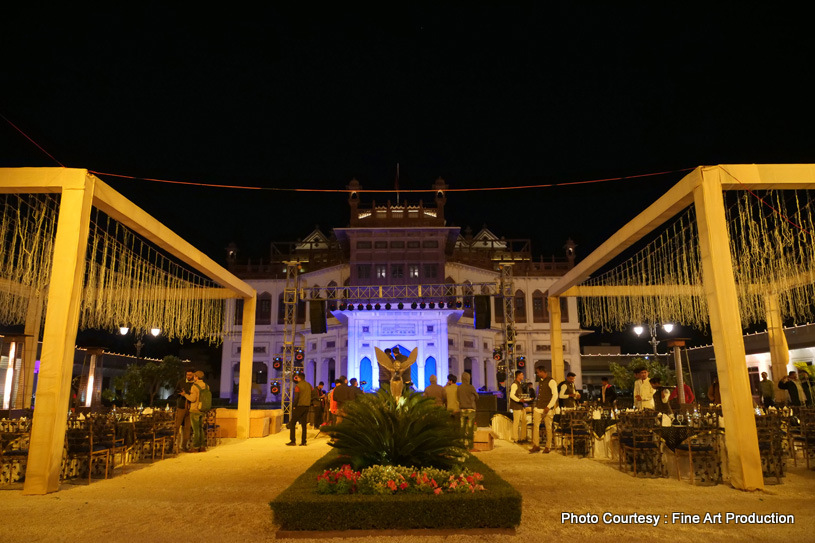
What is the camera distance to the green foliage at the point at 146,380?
86.1 ft

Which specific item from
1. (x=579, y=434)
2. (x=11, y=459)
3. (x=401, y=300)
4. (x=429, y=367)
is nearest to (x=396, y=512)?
(x=11, y=459)

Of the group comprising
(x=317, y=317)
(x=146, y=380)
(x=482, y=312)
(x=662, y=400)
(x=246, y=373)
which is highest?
(x=482, y=312)

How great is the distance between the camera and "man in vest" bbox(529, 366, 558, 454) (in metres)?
10.8

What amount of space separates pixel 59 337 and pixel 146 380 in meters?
22.8

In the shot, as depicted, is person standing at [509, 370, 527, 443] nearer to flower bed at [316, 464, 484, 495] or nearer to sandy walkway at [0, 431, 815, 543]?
sandy walkway at [0, 431, 815, 543]

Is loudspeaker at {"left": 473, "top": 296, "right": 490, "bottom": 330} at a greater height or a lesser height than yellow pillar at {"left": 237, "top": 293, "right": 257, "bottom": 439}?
greater

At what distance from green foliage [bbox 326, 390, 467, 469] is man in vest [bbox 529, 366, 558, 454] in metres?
5.12

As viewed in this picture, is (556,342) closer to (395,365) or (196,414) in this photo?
(395,365)

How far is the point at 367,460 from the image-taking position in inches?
229

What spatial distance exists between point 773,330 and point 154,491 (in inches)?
619

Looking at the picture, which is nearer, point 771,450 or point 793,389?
point 771,450

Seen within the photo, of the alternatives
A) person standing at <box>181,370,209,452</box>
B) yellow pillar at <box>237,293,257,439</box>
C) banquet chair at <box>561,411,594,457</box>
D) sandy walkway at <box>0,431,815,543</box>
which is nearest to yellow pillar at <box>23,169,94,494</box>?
sandy walkway at <box>0,431,815,543</box>

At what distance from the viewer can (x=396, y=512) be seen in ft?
15.9

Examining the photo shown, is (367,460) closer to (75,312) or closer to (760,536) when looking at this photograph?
(760,536)
